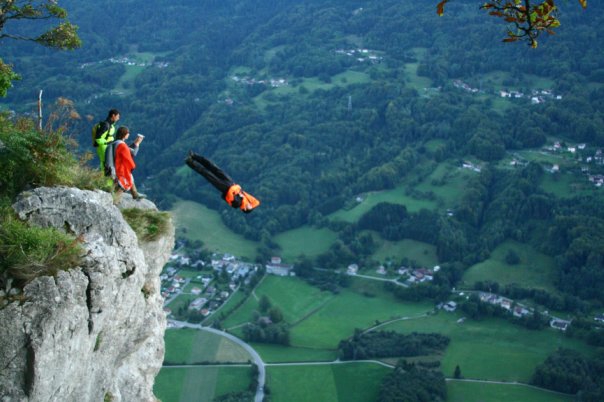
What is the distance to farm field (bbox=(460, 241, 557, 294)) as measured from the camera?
3270 inches

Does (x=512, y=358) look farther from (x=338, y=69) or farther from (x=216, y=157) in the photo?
(x=338, y=69)

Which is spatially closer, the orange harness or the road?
the orange harness

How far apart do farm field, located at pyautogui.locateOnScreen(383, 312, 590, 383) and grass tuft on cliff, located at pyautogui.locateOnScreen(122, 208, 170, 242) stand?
2061 inches

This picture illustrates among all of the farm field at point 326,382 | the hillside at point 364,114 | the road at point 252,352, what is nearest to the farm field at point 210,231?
the hillside at point 364,114

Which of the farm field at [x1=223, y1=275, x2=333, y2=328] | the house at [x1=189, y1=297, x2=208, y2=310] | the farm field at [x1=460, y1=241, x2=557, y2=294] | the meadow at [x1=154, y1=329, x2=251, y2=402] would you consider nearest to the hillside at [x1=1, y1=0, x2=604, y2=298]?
the farm field at [x1=460, y1=241, x2=557, y2=294]

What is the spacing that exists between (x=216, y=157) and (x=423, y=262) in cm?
4894

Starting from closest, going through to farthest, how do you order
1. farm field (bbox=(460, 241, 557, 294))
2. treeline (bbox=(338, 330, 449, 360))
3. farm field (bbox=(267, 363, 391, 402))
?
farm field (bbox=(267, 363, 391, 402)) → treeline (bbox=(338, 330, 449, 360)) → farm field (bbox=(460, 241, 557, 294))

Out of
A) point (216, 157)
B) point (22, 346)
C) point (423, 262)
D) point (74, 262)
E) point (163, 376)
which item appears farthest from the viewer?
point (216, 157)

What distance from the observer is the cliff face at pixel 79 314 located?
9.39 meters

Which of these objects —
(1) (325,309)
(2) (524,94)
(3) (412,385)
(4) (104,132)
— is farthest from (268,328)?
(2) (524,94)

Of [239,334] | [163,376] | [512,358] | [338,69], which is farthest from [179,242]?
[338,69]

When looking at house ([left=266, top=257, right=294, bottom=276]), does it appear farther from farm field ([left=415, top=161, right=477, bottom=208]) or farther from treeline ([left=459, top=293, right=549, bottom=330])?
farm field ([left=415, top=161, right=477, bottom=208])

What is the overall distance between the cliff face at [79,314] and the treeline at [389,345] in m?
53.9

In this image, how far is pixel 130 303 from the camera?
11.8 metres
